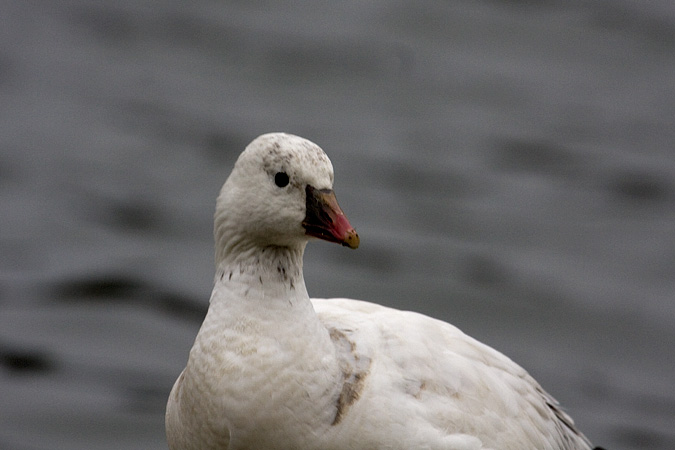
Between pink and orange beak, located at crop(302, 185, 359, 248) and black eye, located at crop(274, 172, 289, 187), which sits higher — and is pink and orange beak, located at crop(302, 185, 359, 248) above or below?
below

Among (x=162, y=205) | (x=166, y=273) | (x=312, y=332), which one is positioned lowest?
(x=312, y=332)

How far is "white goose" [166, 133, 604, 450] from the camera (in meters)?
4.33

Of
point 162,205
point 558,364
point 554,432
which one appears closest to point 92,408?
point 162,205

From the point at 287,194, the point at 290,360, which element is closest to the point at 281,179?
the point at 287,194

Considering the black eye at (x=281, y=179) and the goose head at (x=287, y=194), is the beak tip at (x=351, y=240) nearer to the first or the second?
the goose head at (x=287, y=194)

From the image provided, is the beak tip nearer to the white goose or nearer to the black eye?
the white goose

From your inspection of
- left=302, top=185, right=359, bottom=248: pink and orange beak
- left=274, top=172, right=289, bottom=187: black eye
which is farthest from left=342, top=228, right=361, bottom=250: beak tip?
left=274, top=172, right=289, bottom=187: black eye

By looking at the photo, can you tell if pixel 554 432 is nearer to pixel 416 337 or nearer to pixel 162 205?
pixel 416 337

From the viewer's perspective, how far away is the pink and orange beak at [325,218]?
431cm

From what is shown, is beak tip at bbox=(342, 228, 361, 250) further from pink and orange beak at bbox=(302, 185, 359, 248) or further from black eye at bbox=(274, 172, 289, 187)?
black eye at bbox=(274, 172, 289, 187)

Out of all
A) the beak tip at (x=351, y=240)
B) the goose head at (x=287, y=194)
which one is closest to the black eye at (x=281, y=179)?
the goose head at (x=287, y=194)

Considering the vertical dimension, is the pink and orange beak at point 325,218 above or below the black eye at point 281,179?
below

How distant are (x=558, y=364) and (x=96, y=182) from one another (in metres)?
4.52

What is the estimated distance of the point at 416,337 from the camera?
189 inches
